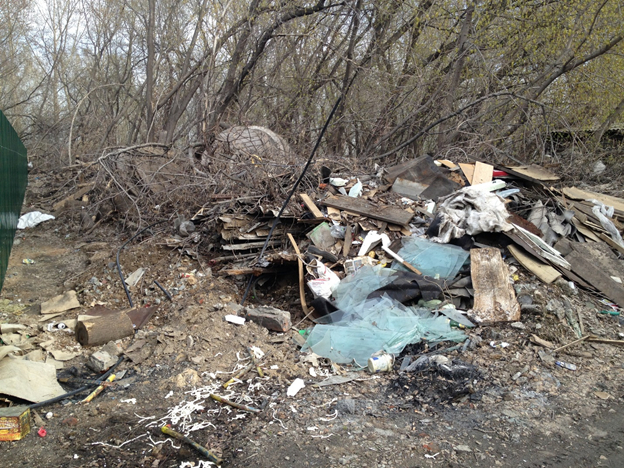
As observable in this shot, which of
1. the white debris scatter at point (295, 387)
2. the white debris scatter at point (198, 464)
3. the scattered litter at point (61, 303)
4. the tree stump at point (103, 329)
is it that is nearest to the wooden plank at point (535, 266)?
the white debris scatter at point (295, 387)

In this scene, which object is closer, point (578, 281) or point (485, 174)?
point (578, 281)

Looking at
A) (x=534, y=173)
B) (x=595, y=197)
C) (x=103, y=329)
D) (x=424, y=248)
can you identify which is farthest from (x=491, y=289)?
(x=103, y=329)

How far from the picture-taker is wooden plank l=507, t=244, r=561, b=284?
492 centimetres

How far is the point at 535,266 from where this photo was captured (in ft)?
16.6

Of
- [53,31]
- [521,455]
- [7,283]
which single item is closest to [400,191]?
[521,455]

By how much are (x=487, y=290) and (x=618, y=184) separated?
521 cm

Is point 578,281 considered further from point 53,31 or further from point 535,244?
point 53,31

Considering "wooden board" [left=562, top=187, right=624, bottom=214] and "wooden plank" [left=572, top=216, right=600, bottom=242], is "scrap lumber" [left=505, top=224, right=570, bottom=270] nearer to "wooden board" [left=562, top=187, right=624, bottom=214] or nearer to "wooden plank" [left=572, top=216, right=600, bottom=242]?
"wooden plank" [left=572, top=216, right=600, bottom=242]

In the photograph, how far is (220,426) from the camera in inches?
118

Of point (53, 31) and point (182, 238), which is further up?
point (53, 31)

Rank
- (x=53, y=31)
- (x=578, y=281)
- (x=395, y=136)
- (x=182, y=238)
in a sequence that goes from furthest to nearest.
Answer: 1. (x=53, y=31)
2. (x=395, y=136)
3. (x=182, y=238)
4. (x=578, y=281)

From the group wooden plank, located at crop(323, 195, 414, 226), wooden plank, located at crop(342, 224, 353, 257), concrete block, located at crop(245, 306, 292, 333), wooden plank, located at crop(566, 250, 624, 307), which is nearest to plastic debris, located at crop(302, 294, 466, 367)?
concrete block, located at crop(245, 306, 292, 333)

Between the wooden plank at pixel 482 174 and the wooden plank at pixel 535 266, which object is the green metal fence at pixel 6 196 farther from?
the wooden plank at pixel 482 174

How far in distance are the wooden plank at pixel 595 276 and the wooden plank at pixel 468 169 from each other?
70.1 inches
